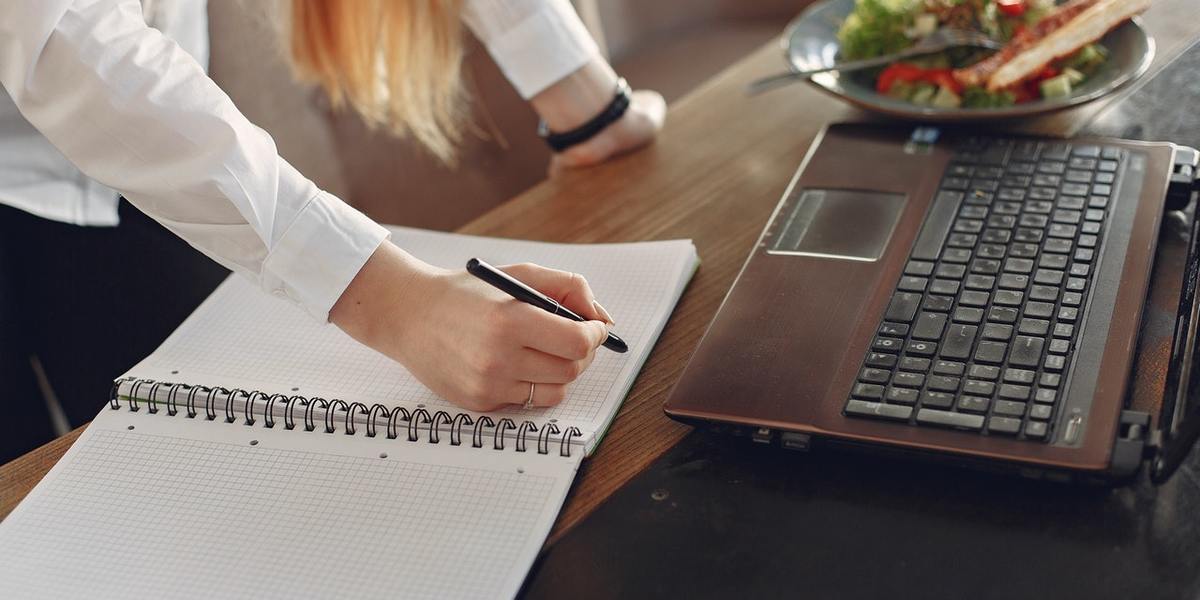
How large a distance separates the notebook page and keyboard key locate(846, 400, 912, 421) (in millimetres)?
→ 187

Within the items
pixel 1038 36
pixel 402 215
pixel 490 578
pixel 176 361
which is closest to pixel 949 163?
pixel 1038 36

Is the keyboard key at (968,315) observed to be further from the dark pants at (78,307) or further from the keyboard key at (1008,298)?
the dark pants at (78,307)

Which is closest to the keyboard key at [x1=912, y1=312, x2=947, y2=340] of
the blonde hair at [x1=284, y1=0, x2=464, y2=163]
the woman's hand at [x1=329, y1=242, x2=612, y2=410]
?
the woman's hand at [x1=329, y1=242, x2=612, y2=410]

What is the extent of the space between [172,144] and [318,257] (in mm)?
131

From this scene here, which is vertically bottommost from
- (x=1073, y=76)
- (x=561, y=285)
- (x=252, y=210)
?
(x=1073, y=76)

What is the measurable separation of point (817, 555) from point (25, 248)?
3.02 feet

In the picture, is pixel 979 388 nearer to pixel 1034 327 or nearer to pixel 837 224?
pixel 1034 327

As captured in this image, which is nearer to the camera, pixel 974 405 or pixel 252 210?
pixel 974 405

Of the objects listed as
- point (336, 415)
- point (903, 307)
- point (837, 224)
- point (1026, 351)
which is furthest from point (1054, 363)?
point (336, 415)

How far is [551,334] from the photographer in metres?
0.75

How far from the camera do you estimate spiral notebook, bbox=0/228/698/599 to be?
67cm

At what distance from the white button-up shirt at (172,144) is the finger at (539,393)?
6.3 inches

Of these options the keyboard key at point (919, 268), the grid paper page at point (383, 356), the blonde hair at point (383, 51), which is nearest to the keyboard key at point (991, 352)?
the keyboard key at point (919, 268)

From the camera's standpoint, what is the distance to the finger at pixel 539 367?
0.75 meters
